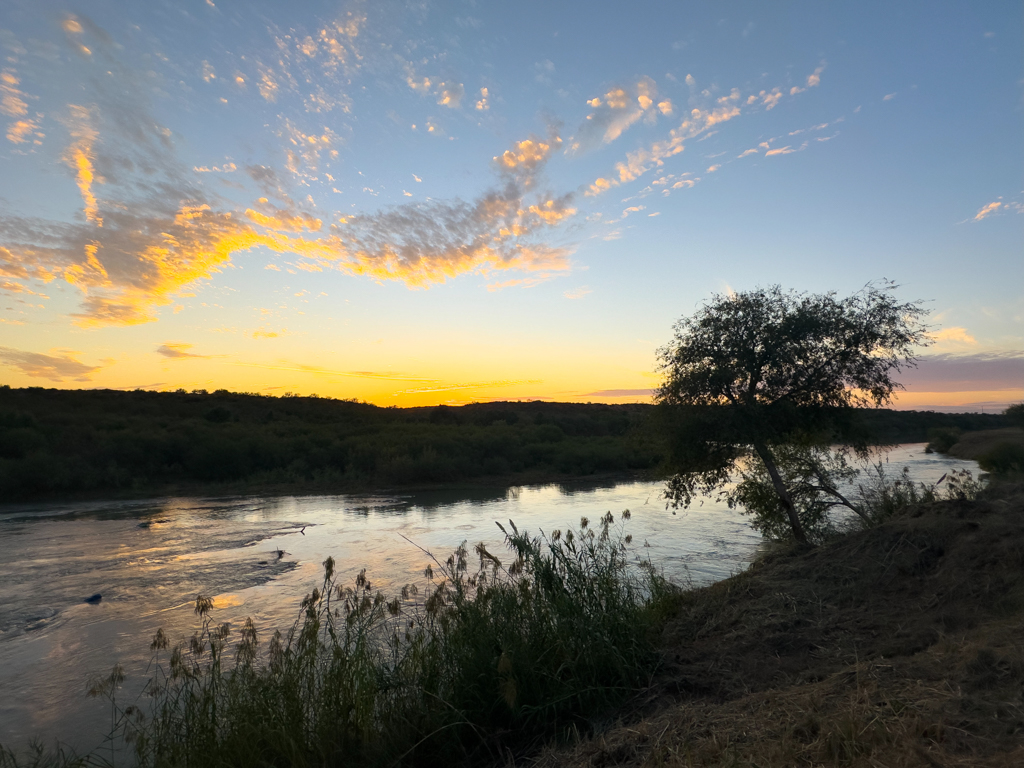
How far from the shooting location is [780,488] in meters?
11.0

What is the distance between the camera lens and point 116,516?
59.6 feet

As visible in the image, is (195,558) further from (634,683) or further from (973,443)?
(973,443)

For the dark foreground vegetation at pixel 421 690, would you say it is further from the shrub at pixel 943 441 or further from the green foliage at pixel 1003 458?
the shrub at pixel 943 441

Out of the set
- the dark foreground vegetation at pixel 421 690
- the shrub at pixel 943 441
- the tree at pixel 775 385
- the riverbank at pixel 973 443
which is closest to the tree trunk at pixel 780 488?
the tree at pixel 775 385

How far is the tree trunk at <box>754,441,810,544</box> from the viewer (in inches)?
432

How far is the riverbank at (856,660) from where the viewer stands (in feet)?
10.2

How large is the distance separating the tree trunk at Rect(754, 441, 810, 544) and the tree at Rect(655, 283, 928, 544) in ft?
0.06

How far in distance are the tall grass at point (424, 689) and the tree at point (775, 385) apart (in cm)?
649

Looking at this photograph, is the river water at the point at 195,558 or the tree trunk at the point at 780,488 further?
the tree trunk at the point at 780,488

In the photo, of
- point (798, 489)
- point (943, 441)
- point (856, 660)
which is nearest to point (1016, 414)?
point (943, 441)

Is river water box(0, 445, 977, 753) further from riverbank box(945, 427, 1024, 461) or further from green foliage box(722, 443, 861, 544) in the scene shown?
riverbank box(945, 427, 1024, 461)

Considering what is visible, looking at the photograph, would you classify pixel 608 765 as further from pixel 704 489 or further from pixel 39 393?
pixel 39 393

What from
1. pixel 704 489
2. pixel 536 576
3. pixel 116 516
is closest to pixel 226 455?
Result: pixel 116 516

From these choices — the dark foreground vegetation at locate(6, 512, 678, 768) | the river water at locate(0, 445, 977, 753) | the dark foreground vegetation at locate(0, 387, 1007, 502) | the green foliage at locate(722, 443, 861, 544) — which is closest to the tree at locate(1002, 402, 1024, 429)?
the dark foreground vegetation at locate(0, 387, 1007, 502)
